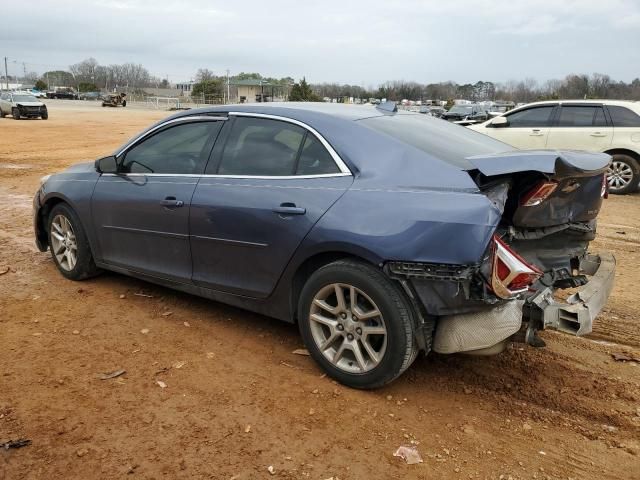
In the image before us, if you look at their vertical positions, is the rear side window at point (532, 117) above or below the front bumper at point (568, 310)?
above

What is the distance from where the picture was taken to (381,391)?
3.44 metres

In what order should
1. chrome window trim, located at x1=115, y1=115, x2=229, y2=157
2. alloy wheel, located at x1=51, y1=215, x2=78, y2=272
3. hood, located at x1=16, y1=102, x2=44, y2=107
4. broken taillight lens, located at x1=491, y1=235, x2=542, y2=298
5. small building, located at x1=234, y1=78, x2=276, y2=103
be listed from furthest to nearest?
small building, located at x1=234, y1=78, x2=276, y2=103
hood, located at x1=16, y1=102, x2=44, y2=107
alloy wheel, located at x1=51, y1=215, x2=78, y2=272
chrome window trim, located at x1=115, y1=115, x2=229, y2=157
broken taillight lens, located at x1=491, y1=235, x2=542, y2=298

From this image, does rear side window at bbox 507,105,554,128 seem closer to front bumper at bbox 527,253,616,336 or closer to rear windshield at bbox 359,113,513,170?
rear windshield at bbox 359,113,513,170

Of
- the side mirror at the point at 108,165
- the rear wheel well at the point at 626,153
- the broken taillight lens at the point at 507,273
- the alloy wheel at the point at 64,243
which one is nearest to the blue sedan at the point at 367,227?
the broken taillight lens at the point at 507,273

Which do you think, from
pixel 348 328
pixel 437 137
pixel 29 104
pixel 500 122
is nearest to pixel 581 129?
pixel 500 122

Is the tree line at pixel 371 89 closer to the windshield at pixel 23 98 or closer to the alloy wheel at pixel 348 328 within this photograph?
the windshield at pixel 23 98

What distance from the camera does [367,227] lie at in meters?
3.19

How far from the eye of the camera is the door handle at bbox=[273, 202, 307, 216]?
11.4ft

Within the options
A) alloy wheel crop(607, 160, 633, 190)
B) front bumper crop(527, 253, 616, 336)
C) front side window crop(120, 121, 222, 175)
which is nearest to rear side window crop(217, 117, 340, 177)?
front side window crop(120, 121, 222, 175)

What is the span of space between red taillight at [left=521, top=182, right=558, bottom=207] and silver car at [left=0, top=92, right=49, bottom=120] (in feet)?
116

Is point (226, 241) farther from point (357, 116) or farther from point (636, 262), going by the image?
point (636, 262)

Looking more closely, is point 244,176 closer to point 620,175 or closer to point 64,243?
point 64,243

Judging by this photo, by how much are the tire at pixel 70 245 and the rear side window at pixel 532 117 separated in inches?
378

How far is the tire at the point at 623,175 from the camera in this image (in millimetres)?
10727
